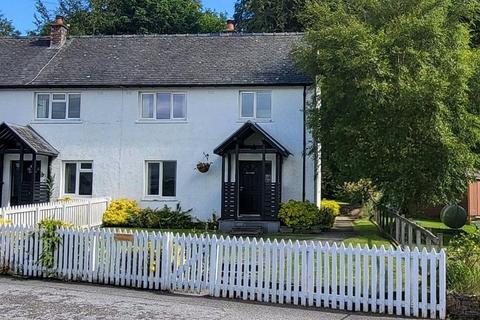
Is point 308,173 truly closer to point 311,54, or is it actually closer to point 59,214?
point 311,54

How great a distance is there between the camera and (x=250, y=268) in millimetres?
9242

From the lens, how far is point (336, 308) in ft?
28.1

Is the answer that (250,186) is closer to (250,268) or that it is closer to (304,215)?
(304,215)

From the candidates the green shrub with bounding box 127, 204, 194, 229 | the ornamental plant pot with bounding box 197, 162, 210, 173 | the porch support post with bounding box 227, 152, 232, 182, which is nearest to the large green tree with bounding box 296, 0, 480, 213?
the porch support post with bounding box 227, 152, 232, 182

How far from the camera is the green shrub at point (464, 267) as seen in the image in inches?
323

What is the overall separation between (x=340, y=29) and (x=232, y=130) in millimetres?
6983

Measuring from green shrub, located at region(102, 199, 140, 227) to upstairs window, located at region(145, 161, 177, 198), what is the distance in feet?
3.81

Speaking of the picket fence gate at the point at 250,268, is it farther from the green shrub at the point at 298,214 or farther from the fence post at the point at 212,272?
the green shrub at the point at 298,214

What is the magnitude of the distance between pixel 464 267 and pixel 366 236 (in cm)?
930

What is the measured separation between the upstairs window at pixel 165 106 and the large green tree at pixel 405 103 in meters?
7.30

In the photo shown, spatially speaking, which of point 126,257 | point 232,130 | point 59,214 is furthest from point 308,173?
point 126,257

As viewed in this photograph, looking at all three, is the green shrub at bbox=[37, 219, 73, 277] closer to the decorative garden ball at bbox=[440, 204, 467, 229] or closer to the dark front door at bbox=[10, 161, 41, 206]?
the dark front door at bbox=[10, 161, 41, 206]

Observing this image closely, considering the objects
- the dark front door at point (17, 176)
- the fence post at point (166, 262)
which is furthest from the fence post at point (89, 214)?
the fence post at point (166, 262)

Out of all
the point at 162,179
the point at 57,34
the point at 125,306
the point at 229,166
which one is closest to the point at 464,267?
the point at 125,306
